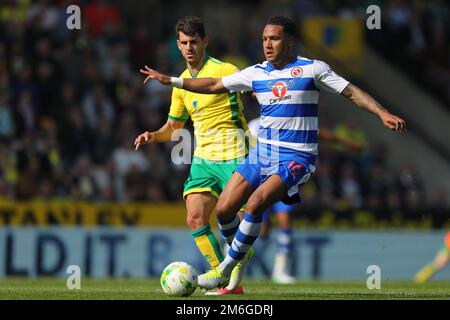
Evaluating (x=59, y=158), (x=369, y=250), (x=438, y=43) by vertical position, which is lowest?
(x=369, y=250)

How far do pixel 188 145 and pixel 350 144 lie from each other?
4744 mm

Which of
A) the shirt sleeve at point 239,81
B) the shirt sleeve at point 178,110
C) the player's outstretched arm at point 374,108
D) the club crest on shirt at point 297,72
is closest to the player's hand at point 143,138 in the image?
the shirt sleeve at point 178,110

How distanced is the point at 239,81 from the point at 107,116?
9.28m

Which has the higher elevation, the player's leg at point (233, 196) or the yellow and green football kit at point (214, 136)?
Result: the yellow and green football kit at point (214, 136)

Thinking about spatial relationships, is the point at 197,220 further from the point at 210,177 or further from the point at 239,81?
the point at 239,81

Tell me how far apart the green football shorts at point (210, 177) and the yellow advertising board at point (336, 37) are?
12.2 meters

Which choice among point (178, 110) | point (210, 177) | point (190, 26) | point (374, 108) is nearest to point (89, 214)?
point (178, 110)

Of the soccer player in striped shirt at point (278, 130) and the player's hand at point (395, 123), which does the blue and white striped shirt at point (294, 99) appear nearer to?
the soccer player in striped shirt at point (278, 130)

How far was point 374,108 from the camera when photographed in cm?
1057

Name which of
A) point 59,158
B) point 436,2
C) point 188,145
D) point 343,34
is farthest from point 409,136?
point 59,158

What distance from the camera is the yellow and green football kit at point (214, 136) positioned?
11.7 meters

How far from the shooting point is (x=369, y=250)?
19.6 meters

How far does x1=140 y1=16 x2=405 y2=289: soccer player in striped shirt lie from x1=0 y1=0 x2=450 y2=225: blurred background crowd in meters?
8.36

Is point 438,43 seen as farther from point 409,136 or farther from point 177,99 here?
point 177,99
